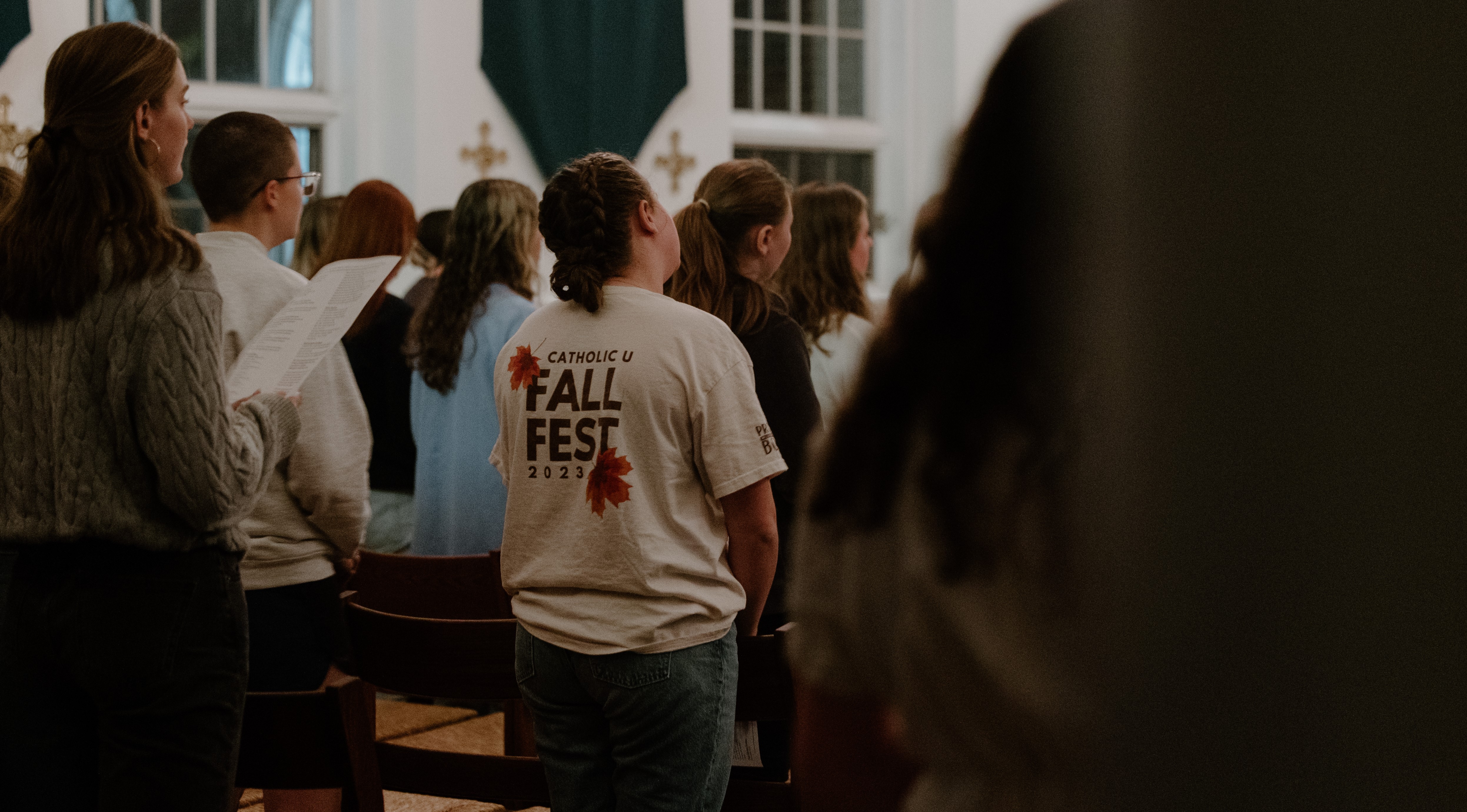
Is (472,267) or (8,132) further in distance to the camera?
(8,132)

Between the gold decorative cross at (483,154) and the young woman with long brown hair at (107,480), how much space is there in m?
3.85

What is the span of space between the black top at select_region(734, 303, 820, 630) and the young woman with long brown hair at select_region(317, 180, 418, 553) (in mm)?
993

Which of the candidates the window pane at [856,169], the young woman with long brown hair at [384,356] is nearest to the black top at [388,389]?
the young woman with long brown hair at [384,356]

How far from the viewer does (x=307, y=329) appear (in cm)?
154

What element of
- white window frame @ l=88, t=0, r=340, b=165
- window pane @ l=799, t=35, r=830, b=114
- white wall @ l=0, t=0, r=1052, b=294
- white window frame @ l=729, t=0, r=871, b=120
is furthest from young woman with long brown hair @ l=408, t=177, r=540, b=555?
window pane @ l=799, t=35, r=830, b=114

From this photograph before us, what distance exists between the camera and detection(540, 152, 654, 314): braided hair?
1.58m

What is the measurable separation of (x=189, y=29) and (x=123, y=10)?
0.27m

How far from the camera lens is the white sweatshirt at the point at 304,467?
5.86ft

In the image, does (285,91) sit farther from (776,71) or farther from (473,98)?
(776,71)

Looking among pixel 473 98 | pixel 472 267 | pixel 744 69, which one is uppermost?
pixel 744 69

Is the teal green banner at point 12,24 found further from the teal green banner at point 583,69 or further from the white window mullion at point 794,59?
the white window mullion at point 794,59

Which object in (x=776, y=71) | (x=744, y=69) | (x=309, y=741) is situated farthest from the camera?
(x=776, y=71)

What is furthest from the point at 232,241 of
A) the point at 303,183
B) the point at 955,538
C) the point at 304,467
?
the point at 955,538

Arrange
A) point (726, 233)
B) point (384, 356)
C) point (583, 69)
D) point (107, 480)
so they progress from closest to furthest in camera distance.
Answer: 1. point (107, 480)
2. point (726, 233)
3. point (384, 356)
4. point (583, 69)
